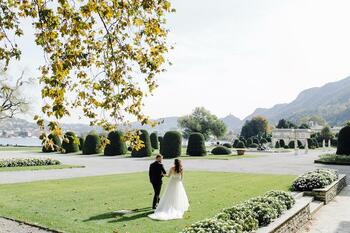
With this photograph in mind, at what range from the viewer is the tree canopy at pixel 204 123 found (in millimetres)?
90938

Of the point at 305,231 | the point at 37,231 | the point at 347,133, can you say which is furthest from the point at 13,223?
the point at 347,133

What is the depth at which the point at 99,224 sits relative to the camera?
1070 centimetres

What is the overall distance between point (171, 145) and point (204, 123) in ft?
165

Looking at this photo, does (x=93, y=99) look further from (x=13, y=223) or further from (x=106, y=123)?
(x=13, y=223)

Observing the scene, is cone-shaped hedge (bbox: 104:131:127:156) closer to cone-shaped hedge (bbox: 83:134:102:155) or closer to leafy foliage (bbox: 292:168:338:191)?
cone-shaped hedge (bbox: 83:134:102:155)

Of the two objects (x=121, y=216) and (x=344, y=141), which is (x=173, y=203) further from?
(x=344, y=141)

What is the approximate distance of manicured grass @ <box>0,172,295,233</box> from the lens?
10797 millimetres

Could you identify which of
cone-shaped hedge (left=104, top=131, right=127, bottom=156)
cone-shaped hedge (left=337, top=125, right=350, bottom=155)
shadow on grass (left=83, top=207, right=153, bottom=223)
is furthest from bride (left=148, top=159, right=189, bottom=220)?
cone-shaped hedge (left=104, top=131, right=127, bottom=156)

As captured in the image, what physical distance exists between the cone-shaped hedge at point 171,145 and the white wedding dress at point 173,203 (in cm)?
2971

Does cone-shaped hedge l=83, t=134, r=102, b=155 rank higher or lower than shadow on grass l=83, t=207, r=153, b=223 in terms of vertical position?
higher

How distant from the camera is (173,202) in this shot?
12.1m

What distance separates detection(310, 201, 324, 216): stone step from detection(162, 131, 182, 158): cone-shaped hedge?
27909 millimetres

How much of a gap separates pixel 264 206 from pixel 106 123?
19.0 ft

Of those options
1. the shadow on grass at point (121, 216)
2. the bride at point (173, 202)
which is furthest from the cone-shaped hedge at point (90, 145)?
the bride at point (173, 202)
